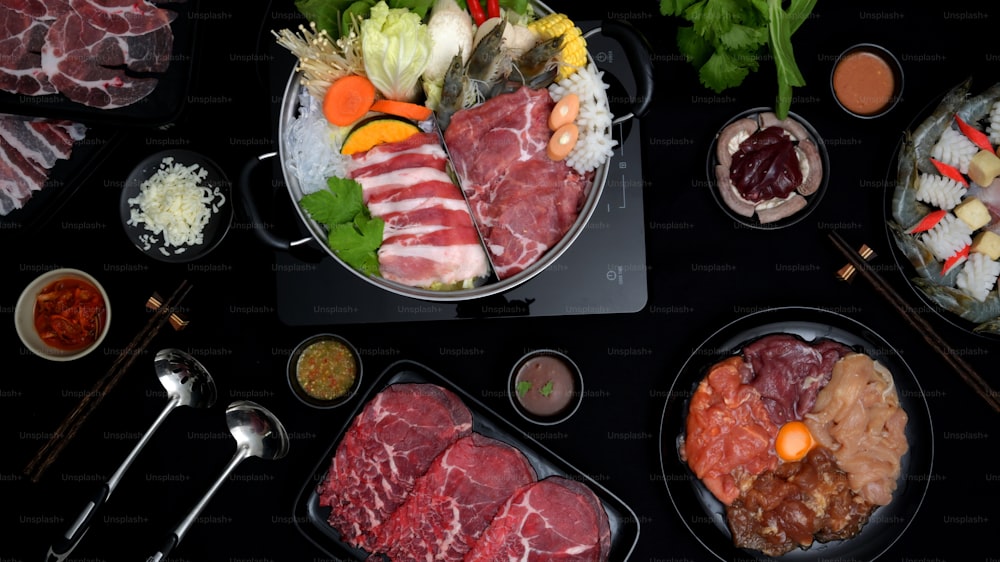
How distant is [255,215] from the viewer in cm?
312

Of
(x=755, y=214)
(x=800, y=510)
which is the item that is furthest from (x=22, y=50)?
(x=800, y=510)

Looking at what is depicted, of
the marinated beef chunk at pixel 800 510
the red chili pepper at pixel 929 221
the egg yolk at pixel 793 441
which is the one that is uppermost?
the red chili pepper at pixel 929 221

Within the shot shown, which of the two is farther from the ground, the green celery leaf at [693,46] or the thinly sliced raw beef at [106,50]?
the thinly sliced raw beef at [106,50]

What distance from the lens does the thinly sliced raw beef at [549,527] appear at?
3.17 meters

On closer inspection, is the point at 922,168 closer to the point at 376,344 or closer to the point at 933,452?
the point at 933,452

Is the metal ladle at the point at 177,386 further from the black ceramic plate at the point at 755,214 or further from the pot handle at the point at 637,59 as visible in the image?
the black ceramic plate at the point at 755,214

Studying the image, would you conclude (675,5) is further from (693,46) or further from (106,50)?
(106,50)

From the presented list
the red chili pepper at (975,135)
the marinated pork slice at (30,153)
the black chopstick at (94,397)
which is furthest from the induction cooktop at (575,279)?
the red chili pepper at (975,135)

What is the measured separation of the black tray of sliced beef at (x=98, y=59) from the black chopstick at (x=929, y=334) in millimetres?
3205

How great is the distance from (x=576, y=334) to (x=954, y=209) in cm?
180

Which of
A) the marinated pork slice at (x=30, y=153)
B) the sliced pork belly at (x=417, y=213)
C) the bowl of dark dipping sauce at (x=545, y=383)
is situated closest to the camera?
the sliced pork belly at (x=417, y=213)

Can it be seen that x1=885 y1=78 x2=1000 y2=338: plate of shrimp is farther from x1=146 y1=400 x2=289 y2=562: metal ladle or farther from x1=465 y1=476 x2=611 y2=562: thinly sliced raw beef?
x1=146 y1=400 x2=289 y2=562: metal ladle

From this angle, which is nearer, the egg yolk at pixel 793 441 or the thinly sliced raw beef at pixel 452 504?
the thinly sliced raw beef at pixel 452 504

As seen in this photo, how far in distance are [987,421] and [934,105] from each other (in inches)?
60.3
